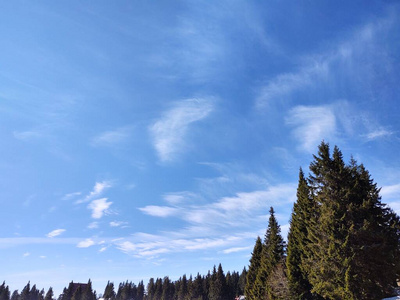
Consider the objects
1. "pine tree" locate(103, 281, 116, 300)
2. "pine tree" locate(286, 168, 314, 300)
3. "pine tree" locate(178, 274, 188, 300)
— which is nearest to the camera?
"pine tree" locate(286, 168, 314, 300)

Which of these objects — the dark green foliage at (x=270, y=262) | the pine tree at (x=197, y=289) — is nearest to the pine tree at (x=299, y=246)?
the dark green foliage at (x=270, y=262)

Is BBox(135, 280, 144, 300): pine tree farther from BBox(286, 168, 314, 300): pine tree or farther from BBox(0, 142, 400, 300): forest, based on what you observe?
BBox(286, 168, 314, 300): pine tree

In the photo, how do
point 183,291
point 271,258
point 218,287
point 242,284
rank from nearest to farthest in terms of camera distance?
point 271,258 < point 218,287 < point 183,291 < point 242,284

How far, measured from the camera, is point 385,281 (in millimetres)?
22422

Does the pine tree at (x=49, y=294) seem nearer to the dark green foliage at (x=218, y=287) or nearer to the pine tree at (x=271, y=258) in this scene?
the dark green foliage at (x=218, y=287)

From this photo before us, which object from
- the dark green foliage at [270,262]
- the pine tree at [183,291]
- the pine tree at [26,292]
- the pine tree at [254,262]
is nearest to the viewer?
the dark green foliage at [270,262]

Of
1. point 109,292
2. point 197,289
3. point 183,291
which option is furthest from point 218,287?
point 109,292

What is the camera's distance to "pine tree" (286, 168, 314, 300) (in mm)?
30906

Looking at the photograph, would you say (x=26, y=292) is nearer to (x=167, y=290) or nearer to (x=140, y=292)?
(x=140, y=292)

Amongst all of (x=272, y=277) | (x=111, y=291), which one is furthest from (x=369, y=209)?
(x=111, y=291)

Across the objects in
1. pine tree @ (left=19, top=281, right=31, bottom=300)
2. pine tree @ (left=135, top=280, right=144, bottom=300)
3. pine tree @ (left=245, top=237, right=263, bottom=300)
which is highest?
pine tree @ (left=245, top=237, right=263, bottom=300)

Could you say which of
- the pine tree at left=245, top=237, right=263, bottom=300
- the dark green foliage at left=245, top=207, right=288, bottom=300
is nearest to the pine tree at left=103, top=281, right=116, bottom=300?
the pine tree at left=245, top=237, right=263, bottom=300

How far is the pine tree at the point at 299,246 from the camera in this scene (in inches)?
1217

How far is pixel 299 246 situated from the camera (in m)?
32.7
